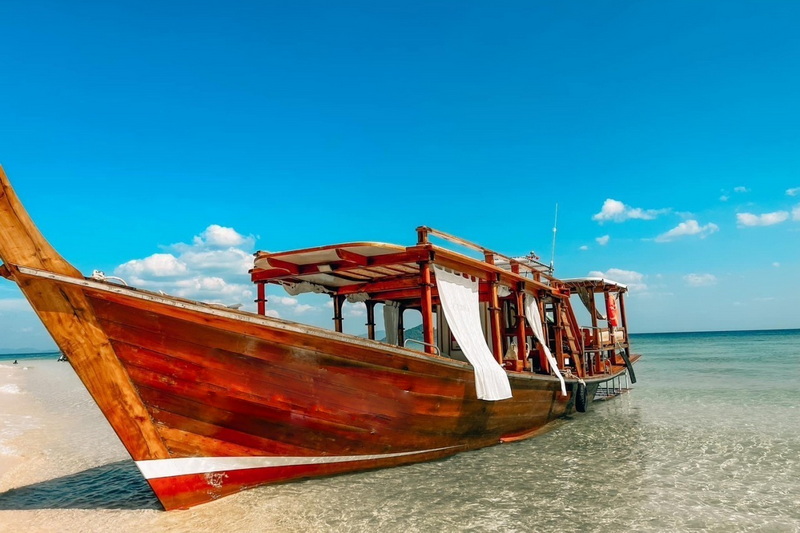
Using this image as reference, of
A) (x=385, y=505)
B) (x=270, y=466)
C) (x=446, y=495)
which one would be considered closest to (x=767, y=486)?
(x=446, y=495)

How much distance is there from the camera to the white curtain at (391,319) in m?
13.2

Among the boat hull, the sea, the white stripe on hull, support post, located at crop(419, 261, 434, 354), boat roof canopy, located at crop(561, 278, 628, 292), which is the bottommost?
the sea

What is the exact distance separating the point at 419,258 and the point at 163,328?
155 inches

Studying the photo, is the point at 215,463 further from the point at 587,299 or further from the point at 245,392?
the point at 587,299

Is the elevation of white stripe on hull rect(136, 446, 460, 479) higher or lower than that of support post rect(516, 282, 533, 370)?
lower

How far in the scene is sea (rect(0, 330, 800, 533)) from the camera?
19.5 ft

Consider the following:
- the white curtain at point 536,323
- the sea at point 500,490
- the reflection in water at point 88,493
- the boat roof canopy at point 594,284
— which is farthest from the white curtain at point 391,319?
the reflection in water at point 88,493

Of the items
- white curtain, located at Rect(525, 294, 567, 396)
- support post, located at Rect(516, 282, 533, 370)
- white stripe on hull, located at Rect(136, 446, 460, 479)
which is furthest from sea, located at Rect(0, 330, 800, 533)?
support post, located at Rect(516, 282, 533, 370)

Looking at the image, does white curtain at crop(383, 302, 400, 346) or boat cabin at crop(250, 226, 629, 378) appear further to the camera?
white curtain at crop(383, 302, 400, 346)

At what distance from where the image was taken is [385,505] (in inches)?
254

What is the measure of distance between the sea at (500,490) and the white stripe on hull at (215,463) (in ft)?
1.31

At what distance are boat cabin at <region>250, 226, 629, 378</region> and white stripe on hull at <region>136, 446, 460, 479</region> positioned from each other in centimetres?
221

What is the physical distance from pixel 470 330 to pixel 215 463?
468cm

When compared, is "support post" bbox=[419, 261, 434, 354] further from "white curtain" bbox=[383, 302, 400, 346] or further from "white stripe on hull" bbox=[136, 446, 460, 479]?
"white curtain" bbox=[383, 302, 400, 346]
